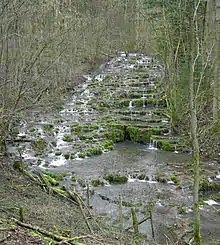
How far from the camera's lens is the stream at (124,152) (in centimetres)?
930

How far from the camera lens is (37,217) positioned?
21.7 feet

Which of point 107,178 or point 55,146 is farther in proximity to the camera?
point 55,146

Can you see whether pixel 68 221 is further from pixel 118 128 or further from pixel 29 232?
pixel 118 128

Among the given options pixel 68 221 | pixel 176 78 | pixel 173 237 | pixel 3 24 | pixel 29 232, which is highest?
pixel 3 24

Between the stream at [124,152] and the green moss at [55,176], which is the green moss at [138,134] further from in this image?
the green moss at [55,176]

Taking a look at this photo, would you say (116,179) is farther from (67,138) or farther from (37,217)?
(37,217)

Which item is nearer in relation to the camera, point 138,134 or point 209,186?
point 209,186

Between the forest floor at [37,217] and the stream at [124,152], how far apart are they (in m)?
1.50

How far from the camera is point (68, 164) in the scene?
12.8m

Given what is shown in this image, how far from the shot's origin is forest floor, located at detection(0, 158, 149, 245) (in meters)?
4.96

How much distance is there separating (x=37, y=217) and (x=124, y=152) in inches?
316

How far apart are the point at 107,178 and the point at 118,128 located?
4964 mm

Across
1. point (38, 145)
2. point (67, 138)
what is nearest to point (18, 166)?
point (38, 145)

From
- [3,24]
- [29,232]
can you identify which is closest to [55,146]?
[3,24]
